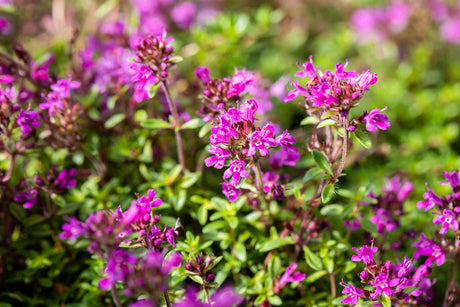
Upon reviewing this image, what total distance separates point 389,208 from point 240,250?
936 mm

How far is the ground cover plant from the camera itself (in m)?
1.77

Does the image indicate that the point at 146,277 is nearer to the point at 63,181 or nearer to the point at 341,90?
the point at 341,90

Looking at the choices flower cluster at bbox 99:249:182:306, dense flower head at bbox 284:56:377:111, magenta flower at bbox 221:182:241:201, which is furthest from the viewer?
magenta flower at bbox 221:182:241:201

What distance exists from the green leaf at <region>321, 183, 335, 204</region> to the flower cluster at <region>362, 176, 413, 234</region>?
0.61 meters

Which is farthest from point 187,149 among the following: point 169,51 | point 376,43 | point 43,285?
point 376,43

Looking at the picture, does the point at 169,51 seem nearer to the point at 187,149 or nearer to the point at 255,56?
the point at 187,149

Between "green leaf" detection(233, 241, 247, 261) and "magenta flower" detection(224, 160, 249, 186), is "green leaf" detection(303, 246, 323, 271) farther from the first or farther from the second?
"magenta flower" detection(224, 160, 249, 186)

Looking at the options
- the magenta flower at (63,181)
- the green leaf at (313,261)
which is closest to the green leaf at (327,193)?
the green leaf at (313,261)

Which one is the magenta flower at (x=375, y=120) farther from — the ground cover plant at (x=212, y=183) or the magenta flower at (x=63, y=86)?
the magenta flower at (x=63, y=86)

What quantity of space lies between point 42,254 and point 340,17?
468cm

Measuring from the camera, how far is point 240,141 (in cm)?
178

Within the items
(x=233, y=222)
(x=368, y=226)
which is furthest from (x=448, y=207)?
(x=233, y=222)

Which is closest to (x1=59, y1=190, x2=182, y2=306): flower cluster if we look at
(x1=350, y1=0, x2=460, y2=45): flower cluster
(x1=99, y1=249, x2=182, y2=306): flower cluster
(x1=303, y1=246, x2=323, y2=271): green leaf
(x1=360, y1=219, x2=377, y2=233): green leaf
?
(x1=99, y1=249, x2=182, y2=306): flower cluster

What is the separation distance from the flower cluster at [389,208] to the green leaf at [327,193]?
0.61 meters
